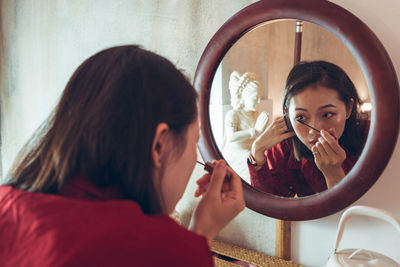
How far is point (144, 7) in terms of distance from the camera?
120cm

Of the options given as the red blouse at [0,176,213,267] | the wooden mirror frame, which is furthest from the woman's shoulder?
the wooden mirror frame

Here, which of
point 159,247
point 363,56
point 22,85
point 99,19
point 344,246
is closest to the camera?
point 159,247

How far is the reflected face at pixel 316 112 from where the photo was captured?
30.1 inches

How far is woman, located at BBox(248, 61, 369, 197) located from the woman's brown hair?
15.2 inches

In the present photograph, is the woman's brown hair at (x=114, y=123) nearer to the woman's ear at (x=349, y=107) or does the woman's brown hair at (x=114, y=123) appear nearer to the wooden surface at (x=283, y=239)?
the woman's ear at (x=349, y=107)

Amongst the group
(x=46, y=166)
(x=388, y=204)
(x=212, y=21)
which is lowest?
(x=388, y=204)

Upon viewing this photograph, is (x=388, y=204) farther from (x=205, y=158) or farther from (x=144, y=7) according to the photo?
(x=144, y=7)

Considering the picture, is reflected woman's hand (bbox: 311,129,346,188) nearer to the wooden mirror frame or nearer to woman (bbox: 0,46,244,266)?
the wooden mirror frame

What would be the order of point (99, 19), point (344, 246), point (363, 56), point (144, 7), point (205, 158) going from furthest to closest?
point (99, 19) → point (144, 7) → point (205, 158) → point (344, 246) → point (363, 56)

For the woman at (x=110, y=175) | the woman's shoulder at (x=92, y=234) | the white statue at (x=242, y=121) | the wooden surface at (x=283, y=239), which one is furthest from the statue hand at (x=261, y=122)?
the woman's shoulder at (x=92, y=234)

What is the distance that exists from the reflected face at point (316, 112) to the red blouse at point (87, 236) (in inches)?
18.3

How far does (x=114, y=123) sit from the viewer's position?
455mm

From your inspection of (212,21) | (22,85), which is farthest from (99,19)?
(22,85)

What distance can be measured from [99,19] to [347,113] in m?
1.01
